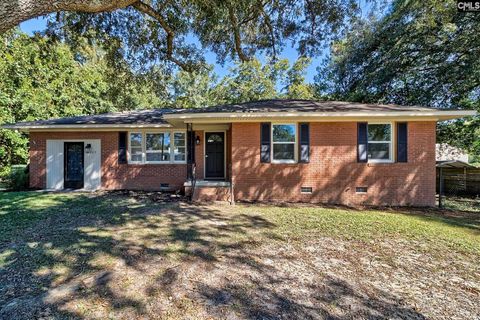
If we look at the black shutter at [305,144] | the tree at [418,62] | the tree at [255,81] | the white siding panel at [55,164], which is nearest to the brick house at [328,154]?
the black shutter at [305,144]

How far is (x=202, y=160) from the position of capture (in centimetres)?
1027

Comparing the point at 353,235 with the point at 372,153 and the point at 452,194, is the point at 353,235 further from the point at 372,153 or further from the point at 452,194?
the point at 452,194

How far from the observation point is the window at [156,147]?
1088 cm

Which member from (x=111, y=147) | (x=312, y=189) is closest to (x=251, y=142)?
(x=312, y=189)

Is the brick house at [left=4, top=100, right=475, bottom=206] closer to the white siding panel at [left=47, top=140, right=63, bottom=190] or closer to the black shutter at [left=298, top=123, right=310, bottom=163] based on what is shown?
the black shutter at [left=298, top=123, right=310, bottom=163]

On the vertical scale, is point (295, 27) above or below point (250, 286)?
above

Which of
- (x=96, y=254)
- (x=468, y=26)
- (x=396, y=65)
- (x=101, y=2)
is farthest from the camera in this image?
(x=396, y=65)

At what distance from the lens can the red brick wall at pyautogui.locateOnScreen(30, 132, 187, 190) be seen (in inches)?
424

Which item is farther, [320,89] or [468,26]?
[320,89]

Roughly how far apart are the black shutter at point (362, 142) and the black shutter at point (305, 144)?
5.40ft

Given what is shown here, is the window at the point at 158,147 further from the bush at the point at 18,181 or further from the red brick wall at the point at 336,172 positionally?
the bush at the point at 18,181

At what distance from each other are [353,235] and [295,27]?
721 cm

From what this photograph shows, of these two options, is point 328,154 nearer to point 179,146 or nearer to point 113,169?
point 179,146

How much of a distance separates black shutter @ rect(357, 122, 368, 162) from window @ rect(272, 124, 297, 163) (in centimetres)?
213
